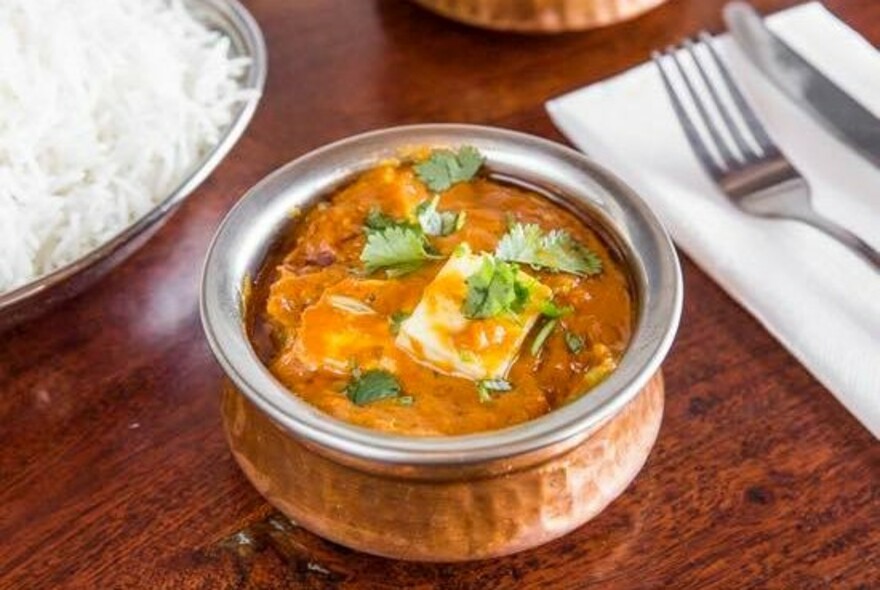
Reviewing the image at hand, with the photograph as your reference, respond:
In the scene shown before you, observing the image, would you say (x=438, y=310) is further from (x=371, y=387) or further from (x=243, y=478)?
(x=243, y=478)

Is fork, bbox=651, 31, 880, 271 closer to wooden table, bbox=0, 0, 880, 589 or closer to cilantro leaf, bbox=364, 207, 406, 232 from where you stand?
wooden table, bbox=0, 0, 880, 589

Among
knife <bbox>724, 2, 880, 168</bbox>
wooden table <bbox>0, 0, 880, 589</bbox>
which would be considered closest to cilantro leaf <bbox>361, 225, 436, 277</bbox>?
wooden table <bbox>0, 0, 880, 589</bbox>

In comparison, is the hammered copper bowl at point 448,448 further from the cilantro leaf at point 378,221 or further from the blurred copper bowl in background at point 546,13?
the blurred copper bowl in background at point 546,13

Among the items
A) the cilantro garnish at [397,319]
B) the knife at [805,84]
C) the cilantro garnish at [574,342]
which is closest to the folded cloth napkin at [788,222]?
the knife at [805,84]

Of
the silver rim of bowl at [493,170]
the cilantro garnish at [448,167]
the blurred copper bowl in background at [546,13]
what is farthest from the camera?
the blurred copper bowl in background at [546,13]

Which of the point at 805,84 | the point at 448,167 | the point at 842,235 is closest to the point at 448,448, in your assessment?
the point at 448,167

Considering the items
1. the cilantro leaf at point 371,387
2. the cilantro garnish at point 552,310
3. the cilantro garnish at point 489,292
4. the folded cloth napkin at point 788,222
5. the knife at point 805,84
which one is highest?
the cilantro garnish at point 489,292
